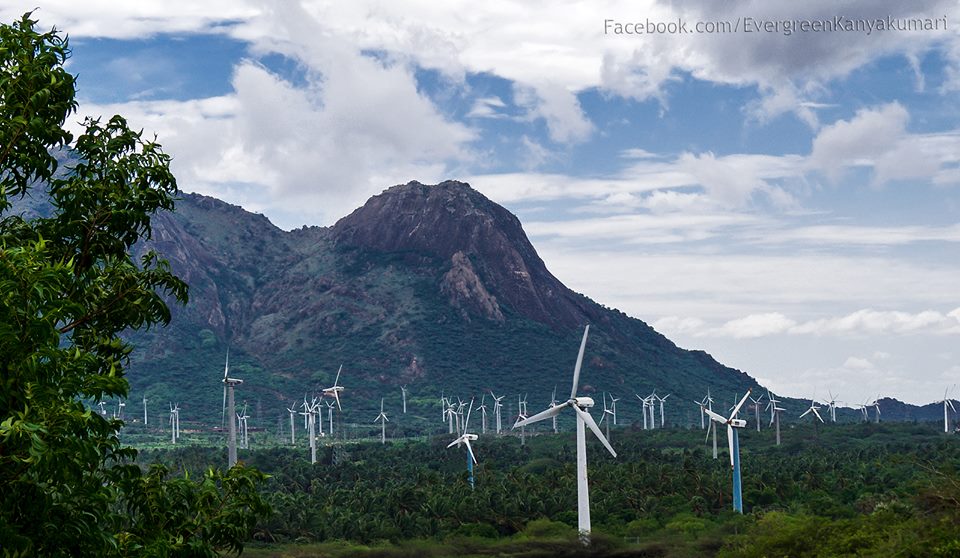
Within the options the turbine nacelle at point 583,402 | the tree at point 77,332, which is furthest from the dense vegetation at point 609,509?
the tree at point 77,332

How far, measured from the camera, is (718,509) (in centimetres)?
11531

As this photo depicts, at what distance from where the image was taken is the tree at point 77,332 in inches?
617

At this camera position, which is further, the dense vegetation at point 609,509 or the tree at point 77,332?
the dense vegetation at point 609,509

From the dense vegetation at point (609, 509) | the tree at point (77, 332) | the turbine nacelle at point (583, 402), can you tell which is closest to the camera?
the tree at point (77, 332)

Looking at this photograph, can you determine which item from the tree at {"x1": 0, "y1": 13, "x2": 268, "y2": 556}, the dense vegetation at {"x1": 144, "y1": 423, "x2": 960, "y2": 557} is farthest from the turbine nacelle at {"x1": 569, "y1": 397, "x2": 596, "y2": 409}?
the tree at {"x1": 0, "y1": 13, "x2": 268, "y2": 556}

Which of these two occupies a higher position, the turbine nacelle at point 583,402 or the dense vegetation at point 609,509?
the turbine nacelle at point 583,402

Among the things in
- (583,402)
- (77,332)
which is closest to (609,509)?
(583,402)

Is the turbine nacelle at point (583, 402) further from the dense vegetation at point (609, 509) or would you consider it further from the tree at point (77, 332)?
the tree at point (77, 332)

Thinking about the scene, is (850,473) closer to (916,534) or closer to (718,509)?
(718,509)

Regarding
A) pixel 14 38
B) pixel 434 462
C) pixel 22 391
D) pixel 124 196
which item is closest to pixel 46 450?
pixel 22 391

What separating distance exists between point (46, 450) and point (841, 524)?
194 feet

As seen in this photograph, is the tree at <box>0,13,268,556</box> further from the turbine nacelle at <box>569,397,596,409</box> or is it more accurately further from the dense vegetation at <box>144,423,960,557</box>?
the turbine nacelle at <box>569,397,596,409</box>

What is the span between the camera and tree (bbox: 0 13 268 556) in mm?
15672

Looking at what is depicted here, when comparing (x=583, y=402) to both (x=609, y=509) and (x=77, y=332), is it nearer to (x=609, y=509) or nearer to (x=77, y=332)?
(x=609, y=509)
